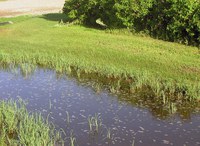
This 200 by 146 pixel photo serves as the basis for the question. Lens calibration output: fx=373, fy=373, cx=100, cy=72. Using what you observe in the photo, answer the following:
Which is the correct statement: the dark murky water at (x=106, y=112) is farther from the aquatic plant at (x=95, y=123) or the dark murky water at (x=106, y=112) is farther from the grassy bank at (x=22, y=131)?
the grassy bank at (x=22, y=131)

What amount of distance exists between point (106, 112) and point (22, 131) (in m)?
5.49

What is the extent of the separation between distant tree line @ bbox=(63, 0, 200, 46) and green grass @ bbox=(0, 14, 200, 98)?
1.09 metres

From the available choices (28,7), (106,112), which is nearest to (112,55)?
(106,112)

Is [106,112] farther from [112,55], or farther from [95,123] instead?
[112,55]

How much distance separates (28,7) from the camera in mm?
66000

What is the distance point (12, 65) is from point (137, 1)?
13207 mm

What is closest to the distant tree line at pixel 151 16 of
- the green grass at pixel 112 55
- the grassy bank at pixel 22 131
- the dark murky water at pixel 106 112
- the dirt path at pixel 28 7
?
the green grass at pixel 112 55

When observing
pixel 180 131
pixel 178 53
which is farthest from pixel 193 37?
pixel 180 131

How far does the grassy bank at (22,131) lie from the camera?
1345cm

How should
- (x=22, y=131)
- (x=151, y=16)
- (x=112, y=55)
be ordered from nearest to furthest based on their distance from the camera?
(x=22, y=131), (x=112, y=55), (x=151, y=16)

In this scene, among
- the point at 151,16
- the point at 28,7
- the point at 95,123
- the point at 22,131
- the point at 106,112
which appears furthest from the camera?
the point at 28,7

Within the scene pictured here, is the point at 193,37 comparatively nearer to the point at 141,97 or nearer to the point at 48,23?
the point at 141,97

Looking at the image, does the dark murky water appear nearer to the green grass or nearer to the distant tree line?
the green grass

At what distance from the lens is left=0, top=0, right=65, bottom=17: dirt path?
5956 centimetres
